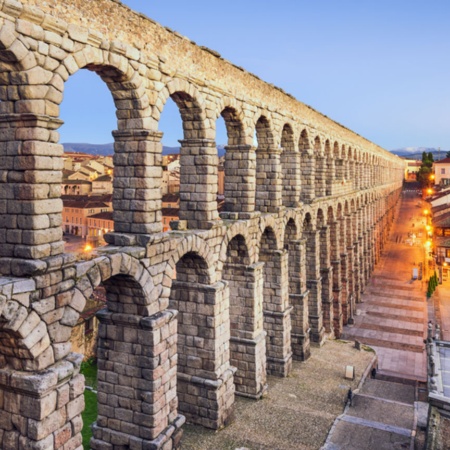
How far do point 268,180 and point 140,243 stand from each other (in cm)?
1049

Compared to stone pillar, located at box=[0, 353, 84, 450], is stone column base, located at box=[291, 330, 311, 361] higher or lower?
lower

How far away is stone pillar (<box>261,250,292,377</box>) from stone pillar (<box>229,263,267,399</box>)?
8.03ft

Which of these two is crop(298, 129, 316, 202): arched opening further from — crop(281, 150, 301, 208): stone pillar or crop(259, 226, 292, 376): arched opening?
crop(259, 226, 292, 376): arched opening

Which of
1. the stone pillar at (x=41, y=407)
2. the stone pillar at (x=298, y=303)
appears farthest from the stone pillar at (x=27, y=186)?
the stone pillar at (x=298, y=303)

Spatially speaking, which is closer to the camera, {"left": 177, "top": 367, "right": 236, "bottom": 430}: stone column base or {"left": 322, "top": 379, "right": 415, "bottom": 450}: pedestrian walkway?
{"left": 177, "top": 367, "right": 236, "bottom": 430}: stone column base

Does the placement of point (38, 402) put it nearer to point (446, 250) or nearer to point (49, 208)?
point (49, 208)

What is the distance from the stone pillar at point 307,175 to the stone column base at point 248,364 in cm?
1087

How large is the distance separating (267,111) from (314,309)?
1368 cm

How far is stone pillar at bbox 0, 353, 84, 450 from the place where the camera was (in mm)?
9797

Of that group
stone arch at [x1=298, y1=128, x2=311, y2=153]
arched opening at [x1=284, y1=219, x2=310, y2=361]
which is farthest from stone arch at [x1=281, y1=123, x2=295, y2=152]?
arched opening at [x1=284, y1=219, x2=310, y2=361]

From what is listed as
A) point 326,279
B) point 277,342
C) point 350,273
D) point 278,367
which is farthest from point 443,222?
point 278,367

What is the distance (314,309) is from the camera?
2942 centimetres

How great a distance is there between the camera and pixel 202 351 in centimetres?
1720

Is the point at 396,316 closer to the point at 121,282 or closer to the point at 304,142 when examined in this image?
the point at 304,142
